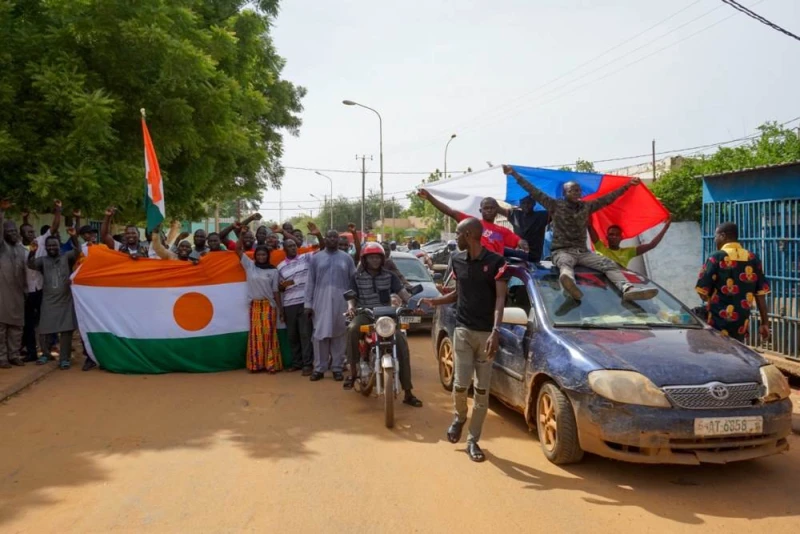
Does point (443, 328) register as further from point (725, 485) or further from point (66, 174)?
point (66, 174)

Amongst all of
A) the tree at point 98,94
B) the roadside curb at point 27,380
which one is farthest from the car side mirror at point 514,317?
the tree at point 98,94

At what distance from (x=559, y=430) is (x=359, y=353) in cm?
301

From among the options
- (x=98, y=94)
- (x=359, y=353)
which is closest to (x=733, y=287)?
(x=359, y=353)

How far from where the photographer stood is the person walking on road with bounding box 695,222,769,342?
6.73 meters

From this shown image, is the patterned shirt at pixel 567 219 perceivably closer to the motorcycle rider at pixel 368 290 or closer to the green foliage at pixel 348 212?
the motorcycle rider at pixel 368 290

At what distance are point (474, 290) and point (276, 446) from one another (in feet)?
7.04

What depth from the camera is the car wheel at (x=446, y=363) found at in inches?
307

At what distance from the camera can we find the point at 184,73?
11.5 m

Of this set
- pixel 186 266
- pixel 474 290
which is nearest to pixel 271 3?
pixel 186 266

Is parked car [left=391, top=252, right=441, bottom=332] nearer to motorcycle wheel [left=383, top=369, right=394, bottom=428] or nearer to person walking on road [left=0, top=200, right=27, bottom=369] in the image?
motorcycle wheel [left=383, top=369, right=394, bottom=428]

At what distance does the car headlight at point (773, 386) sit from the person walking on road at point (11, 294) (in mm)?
8427

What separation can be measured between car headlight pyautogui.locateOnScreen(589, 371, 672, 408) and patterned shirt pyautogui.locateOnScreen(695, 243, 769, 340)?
255 cm

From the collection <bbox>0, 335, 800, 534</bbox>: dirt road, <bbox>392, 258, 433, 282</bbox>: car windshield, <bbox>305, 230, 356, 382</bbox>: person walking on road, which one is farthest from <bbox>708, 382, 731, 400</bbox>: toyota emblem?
<bbox>392, 258, 433, 282</bbox>: car windshield

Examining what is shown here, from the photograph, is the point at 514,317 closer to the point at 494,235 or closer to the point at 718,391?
the point at 718,391
